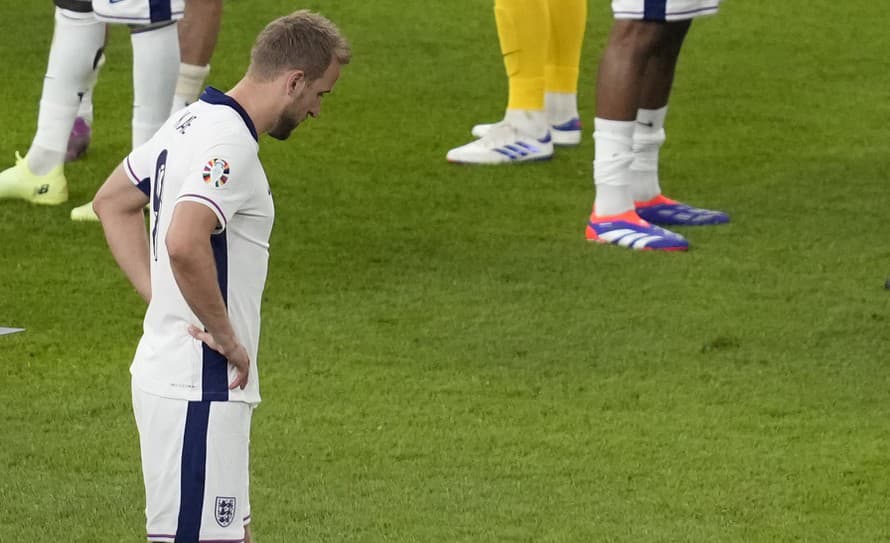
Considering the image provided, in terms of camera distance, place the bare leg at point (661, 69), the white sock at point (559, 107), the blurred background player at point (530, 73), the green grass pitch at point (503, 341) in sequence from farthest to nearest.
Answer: the white sock at point (559, 107), the blurred background player at point (530, 73), the bare leg at point (661, 69), the green grass pitch at point (503, 341)

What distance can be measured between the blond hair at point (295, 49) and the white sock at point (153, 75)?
104 inches

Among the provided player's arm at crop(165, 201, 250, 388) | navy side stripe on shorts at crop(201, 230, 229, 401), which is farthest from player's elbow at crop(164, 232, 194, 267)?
navy side stripe on shorts at crop(201, 230, 229, 401)

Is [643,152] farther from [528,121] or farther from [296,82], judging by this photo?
[296,82]

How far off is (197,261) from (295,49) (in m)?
0.32

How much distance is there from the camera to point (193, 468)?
7.71ft

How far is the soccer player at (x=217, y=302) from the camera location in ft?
7.53

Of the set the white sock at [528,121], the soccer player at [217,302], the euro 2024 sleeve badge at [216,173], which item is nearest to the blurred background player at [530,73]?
the white sock at [528,121]

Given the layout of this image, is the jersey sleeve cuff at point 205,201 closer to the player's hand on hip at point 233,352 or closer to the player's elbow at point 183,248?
the player's elbow at point 183,248

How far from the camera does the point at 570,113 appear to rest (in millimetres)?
6332

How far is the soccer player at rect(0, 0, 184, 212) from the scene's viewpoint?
4.95m

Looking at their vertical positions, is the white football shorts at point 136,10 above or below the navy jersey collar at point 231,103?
below

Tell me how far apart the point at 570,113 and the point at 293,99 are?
4063mm

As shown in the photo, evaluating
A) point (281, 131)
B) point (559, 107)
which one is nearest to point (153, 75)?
point (559, 107)

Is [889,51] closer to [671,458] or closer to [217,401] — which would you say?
[671,458]
